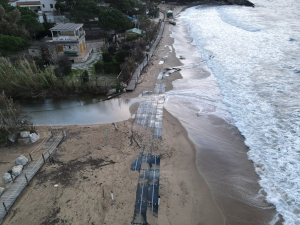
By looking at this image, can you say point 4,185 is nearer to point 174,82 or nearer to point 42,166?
point 42,166

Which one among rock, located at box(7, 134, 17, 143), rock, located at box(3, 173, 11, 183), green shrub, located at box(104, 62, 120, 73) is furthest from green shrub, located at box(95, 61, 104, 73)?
rock, located at box(3, 173, 11, 183)

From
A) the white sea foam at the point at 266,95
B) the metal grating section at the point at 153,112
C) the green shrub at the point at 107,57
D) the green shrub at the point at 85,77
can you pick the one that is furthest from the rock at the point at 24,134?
the green shrub at the point at 107,57

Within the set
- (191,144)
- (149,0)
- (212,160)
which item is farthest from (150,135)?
(149,0)

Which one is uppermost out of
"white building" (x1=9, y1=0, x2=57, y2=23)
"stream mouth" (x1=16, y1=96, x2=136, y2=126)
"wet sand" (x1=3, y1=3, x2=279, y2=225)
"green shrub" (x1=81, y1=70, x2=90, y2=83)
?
"white building" (x1=9, y1=0, x2=57, y2=23)

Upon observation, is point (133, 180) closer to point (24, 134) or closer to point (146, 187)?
point (146, 187)

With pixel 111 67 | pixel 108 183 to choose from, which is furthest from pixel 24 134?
pixel 111 67

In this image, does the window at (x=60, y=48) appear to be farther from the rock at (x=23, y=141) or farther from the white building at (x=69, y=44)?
the rock at (x=23, y=141)

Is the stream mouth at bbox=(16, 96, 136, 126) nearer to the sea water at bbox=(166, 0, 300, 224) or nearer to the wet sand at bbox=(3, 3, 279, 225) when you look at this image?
the wet sand at bbox=(3, 3, 279, 225)
